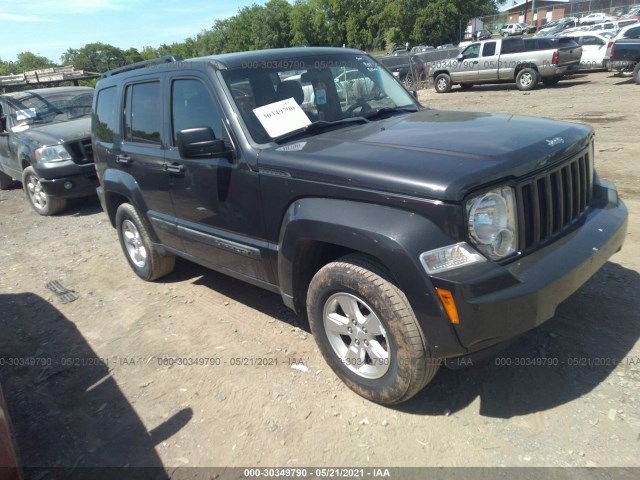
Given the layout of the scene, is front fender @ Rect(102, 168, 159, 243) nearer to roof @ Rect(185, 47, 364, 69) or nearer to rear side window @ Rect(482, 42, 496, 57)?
roof @ Rect(185, 47, 364, 69)

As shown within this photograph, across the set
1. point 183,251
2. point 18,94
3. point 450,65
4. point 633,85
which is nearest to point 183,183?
point 183,251

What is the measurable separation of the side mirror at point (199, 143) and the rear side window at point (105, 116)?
1.99 meters

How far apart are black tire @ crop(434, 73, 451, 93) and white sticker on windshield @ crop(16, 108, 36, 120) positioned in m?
15.9

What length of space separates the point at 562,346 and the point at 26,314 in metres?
4.73

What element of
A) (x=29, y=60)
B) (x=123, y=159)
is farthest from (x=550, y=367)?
(x=29, y=60)

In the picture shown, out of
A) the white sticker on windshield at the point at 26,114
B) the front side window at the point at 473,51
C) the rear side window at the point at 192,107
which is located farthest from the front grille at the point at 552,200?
the front side window at the point at 473,51

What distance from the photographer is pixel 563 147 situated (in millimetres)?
2881

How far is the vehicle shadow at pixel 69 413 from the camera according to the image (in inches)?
113

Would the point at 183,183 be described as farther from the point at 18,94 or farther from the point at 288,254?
the point at 18,94

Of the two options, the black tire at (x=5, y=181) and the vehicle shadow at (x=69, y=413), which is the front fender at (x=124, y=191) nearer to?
the vehicle shadow at (x=69, y=413)

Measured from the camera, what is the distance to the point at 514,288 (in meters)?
2.41

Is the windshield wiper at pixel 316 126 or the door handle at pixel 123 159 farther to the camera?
the door handle at pixel 123 159

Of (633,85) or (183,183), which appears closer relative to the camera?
(183,183)

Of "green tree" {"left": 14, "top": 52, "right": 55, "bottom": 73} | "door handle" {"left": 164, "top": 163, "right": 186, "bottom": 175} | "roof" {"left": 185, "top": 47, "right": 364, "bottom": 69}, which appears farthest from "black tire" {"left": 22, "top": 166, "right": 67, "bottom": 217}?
"green tree" {"left": 14, "top": 52, "right": 55, "bottom": 73}
